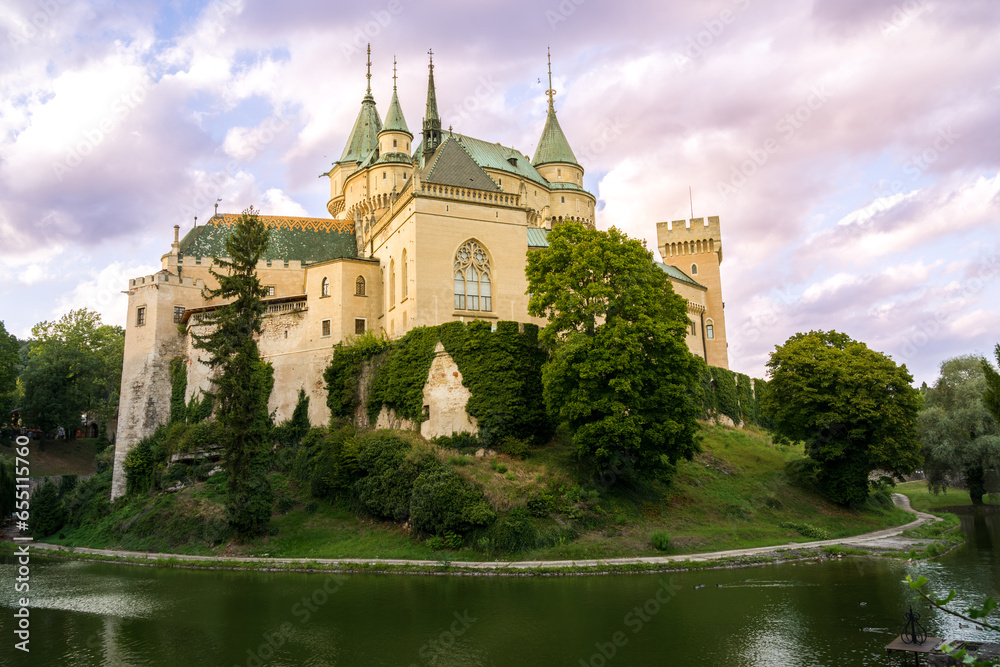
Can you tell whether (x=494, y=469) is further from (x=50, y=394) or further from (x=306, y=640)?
(x=50, y=394)

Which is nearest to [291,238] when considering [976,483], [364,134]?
[364,134]

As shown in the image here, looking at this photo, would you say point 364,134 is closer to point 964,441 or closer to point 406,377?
point 406,377

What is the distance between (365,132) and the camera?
6231cm

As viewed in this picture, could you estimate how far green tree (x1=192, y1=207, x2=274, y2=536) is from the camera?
103ft

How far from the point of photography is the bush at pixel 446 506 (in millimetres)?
28594

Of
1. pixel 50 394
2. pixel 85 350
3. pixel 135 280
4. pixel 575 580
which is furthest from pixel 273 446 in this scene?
pixel 85 350

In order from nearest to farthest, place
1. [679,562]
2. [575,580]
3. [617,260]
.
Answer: [575,580]
[679,562]
[617,260]

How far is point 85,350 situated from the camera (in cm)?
5988

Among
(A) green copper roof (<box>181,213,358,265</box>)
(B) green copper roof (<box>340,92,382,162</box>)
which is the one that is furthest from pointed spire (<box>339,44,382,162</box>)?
(A) green copper roof (<box>181,213,358,265</box>)

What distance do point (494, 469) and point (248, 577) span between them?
10983 millimetres

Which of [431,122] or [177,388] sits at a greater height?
[431,122]

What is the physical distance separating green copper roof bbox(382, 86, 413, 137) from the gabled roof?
12086mm

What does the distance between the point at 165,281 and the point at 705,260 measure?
47.3 meters

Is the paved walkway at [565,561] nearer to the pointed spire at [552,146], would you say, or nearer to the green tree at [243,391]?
the green tree at [243,391]
